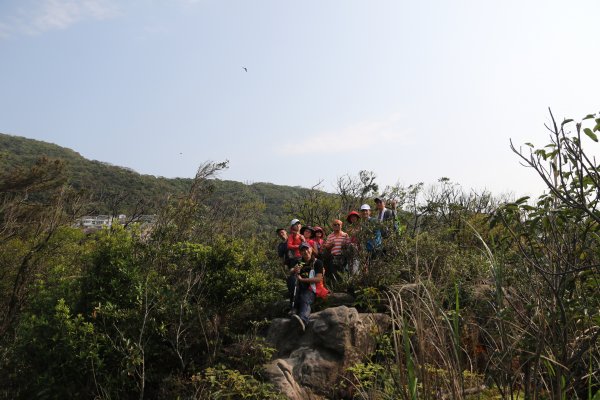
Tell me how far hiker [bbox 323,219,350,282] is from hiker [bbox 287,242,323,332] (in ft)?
3.22

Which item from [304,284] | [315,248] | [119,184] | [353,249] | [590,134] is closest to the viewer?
[590,134]

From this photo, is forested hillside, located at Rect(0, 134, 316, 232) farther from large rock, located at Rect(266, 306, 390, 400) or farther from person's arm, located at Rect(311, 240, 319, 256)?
large rock, located at Rect(266, 306, 390, 400)

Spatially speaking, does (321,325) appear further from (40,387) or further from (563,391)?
(563,391)

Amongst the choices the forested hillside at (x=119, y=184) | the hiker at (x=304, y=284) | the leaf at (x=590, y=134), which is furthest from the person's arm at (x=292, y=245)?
the forested hillside at (x=119, y=184)

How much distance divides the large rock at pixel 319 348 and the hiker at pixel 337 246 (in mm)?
1340

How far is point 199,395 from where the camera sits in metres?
6.38

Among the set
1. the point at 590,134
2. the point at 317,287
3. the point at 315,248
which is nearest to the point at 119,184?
the point at 315,248

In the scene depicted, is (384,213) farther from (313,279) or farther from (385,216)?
(313,279)

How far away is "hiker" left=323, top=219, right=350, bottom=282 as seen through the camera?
8.86 m

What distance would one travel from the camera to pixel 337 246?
8867 mm

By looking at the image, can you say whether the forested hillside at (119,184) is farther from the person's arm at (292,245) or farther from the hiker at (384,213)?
the hiker at (384,213)

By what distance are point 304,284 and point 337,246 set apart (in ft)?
4.18

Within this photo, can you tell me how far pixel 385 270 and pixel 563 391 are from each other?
6.46m

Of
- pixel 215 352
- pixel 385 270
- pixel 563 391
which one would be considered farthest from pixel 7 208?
pixel 563 391
